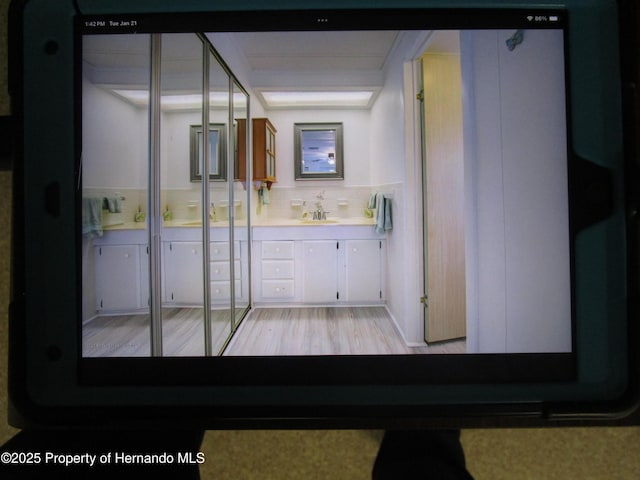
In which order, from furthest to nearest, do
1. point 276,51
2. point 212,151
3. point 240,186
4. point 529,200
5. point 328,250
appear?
Answer: point 240,186
point 212,151
point 328,250
point 276,51
point 529,200

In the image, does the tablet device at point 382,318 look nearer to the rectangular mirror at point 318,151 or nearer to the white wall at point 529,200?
the white wall at point 529,200

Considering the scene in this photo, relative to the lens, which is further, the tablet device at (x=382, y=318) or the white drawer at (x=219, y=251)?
the white drawer at (x=219, y=251)

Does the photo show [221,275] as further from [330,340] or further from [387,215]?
[330,340]

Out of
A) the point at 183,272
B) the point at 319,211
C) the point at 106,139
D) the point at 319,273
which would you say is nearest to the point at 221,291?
the point at 183,272

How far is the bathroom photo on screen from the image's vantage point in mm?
333

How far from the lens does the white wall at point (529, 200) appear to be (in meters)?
0.33

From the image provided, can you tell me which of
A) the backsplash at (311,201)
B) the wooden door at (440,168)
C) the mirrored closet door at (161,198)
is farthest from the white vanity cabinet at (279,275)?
the backsplash at (311,201)

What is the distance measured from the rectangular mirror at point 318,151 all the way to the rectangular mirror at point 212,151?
570mm

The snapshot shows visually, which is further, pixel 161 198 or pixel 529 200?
pixel 161 198

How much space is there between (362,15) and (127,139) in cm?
50

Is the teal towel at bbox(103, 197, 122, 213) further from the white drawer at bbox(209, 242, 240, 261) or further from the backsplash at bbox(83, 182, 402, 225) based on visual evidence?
the white drawer at bbox(209, 242, 240, 261)

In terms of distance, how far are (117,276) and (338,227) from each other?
94 cm

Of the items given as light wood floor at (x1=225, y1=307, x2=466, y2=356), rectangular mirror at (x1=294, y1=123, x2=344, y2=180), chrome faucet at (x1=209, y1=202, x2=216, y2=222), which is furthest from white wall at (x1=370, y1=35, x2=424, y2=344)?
chrome faucet at (x1=209, y1=202, x2=216, y2=222)

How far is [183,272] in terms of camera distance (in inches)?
44.4
